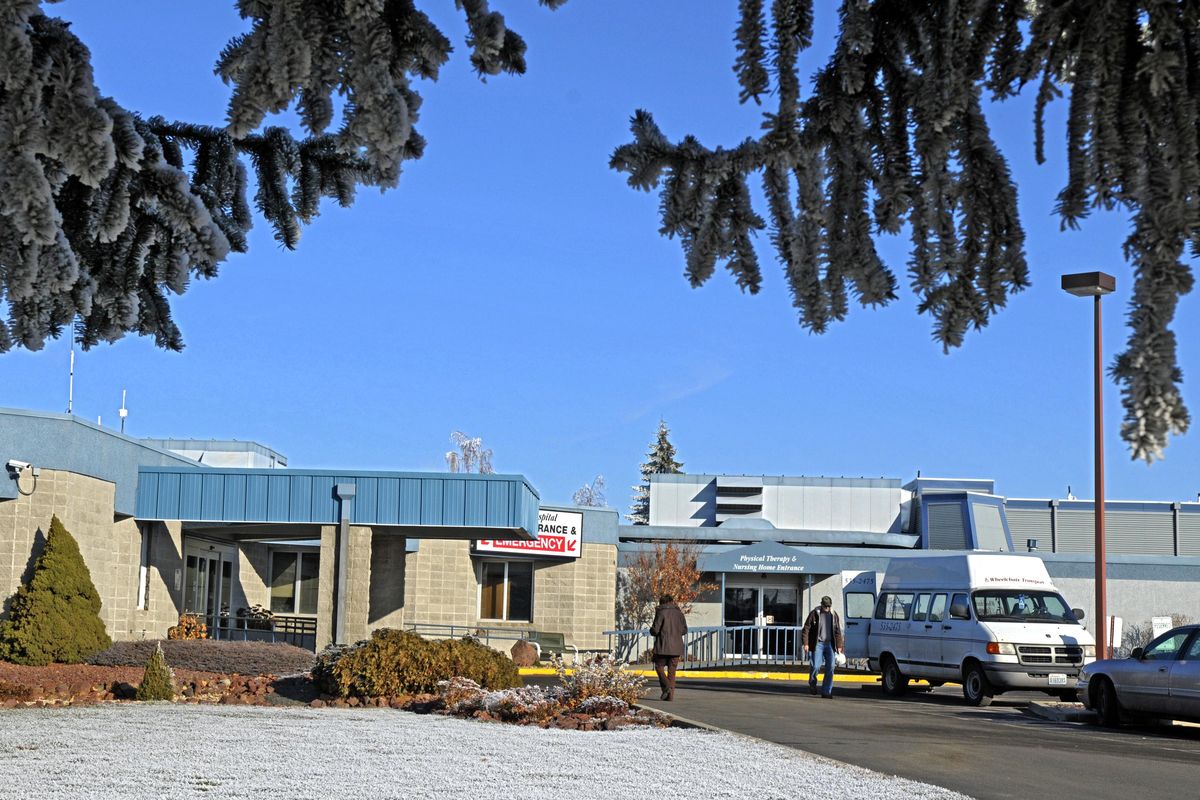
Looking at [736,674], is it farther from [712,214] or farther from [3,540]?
[712,214]

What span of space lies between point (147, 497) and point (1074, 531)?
38.4m

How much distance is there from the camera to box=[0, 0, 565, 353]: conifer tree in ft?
12.2

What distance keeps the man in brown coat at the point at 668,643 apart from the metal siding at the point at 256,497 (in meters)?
9.86

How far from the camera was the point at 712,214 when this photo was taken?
3619 mm

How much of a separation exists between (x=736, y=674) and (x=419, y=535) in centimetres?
784

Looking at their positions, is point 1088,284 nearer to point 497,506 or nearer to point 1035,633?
point 1035,633

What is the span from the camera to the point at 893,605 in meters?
23.8

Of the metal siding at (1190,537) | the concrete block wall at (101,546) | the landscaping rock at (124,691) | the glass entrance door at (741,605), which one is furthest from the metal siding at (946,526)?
the landscaping rock at (124,691)

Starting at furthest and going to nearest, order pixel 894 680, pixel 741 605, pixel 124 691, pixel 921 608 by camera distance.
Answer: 1. pixel 741 605
2. pixel 894 680
3. pixel 921 608
4. pixel 124 691

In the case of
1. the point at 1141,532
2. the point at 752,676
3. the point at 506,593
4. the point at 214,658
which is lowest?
the point at 752,676

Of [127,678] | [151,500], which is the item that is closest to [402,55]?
[127,678]

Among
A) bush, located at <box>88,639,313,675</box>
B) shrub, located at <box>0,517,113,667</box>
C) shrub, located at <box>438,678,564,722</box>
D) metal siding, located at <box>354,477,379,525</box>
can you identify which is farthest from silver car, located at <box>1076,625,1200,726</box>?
shrub, located at <box>0,517,113,667</box>

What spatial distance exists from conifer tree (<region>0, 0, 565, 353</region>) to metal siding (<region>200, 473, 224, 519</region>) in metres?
20.3

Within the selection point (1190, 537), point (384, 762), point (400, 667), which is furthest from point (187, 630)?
point (1190, 537)
